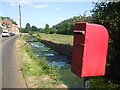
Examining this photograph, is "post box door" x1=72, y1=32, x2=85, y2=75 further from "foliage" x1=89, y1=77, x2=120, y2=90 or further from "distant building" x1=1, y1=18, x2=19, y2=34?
"distant building" x1=1, y1=18, x2=19, y2=34

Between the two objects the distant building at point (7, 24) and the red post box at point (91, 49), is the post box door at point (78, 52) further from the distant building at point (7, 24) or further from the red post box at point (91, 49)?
the distant building at point (7, 24)

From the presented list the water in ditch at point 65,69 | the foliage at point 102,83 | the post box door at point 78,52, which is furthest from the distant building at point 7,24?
the post box door at point 78,52

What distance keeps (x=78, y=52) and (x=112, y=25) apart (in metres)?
3.69

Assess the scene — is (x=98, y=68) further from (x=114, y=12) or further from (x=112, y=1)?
(x=112, y=1)

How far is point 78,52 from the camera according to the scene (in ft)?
6.72

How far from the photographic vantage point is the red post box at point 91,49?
1925 mm

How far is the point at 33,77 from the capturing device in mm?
5887

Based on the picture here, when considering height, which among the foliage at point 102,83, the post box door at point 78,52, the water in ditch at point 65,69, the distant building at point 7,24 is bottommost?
the water in ditch at point 65,69

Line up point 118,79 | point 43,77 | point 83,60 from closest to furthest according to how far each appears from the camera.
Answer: point 83,60
point 43,77
point 118,79

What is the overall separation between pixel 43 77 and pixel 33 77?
1.30 feet

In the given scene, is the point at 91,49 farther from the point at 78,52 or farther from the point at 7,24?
the point at 7,24

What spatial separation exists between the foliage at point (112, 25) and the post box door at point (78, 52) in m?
3.40

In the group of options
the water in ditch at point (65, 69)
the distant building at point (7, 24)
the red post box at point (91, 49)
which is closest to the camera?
the red post box at point (91, 49)

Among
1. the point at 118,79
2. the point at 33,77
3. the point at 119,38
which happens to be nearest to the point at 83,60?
the point at 119,38
